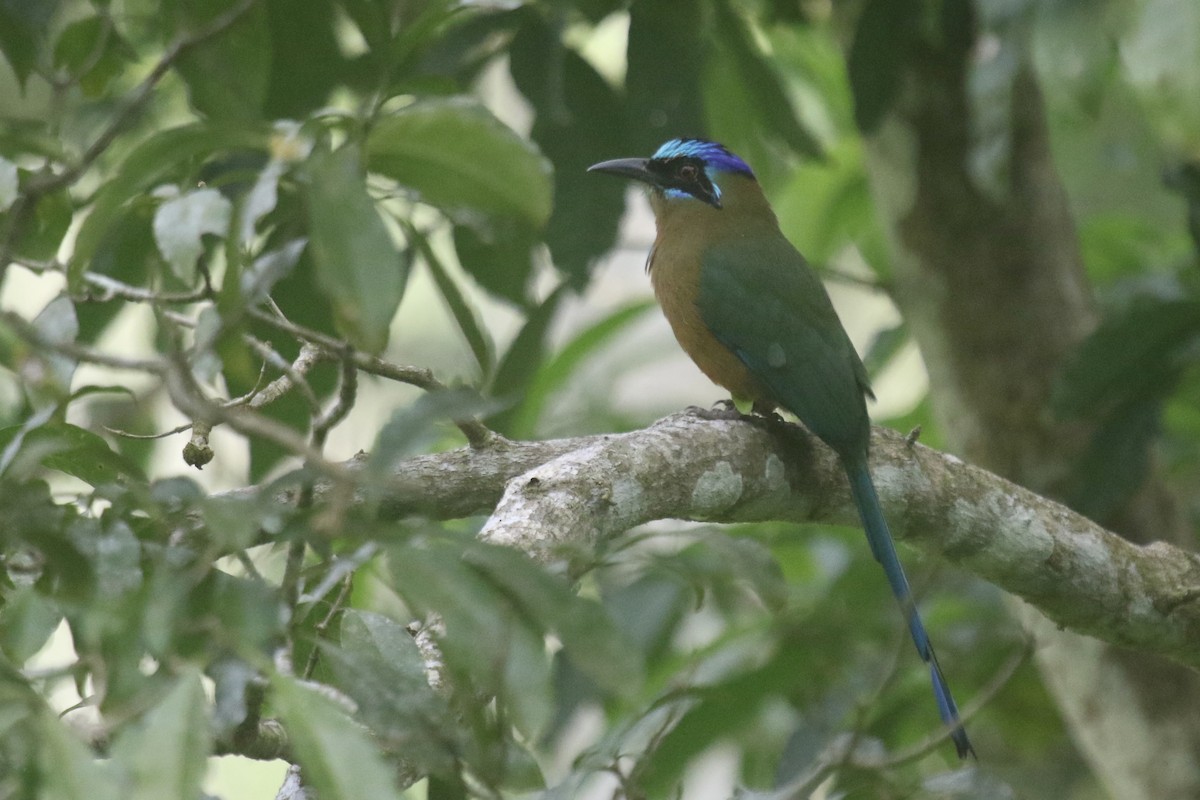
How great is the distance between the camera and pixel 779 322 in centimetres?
328

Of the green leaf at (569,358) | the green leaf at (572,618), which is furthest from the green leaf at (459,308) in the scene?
the green leaf at (569,358)

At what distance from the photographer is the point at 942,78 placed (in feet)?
13.0

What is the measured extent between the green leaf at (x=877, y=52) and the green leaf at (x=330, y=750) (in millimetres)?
2677

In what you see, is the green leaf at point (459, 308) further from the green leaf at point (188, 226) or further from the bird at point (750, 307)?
the bird at point (750, 307)

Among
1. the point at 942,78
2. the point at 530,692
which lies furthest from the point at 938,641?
the point at 530,692

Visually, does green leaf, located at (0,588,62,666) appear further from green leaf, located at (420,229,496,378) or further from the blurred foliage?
green leaf, located at (420,229,496,378)

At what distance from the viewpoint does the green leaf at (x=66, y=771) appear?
37.6 inches

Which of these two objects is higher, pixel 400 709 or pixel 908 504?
pixel 400 709

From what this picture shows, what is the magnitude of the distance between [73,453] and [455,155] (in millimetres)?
694

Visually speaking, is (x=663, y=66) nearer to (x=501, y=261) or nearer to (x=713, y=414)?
(x=501, y=261)

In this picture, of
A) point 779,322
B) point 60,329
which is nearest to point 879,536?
point 779,322

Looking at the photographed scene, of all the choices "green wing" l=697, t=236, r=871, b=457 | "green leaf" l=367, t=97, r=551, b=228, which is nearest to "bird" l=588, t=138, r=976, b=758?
"green wing" l=697, t=236, r=871, b=457

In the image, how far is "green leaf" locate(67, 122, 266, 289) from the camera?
4.44 feet

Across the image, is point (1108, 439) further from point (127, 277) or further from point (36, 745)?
point (36, 745)
